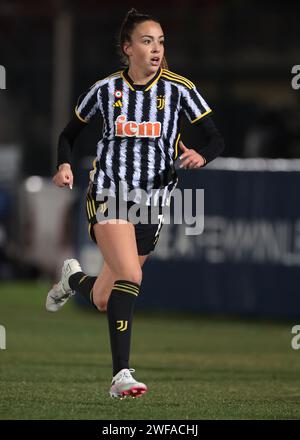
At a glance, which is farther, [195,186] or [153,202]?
[195,186]

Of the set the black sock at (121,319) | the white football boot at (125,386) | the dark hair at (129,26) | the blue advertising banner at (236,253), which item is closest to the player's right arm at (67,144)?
the dark hair at (129,26)

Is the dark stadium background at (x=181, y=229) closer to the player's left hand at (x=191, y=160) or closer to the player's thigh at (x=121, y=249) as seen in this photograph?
the player's thigh at (x=121, y=249)

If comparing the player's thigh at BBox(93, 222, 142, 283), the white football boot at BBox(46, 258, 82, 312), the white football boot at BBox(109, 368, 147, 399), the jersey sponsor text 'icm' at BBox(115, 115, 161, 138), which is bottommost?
the white football boot at BBox(109, 368, 147, 399)

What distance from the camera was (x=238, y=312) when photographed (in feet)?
46.6

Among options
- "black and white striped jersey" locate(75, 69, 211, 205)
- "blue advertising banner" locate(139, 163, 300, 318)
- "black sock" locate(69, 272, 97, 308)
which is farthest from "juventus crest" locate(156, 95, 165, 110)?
"blue advertising banner" locate(139, 163, 300, 318)

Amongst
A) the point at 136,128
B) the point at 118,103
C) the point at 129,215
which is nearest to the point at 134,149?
the point at 136,128

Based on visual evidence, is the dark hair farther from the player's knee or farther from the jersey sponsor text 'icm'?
the player's knee

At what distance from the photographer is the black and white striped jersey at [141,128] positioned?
24.6 ft

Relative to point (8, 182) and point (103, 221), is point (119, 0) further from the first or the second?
point (103, 221)

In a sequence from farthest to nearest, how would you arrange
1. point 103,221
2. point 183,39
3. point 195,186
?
point 183,39
point 195,186
point 103,221

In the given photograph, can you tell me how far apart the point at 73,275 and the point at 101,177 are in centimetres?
108

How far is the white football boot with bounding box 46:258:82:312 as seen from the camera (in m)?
8.53

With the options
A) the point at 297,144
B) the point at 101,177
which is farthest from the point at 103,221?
the point at 297,144

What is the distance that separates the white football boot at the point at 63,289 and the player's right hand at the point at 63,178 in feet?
3.48
